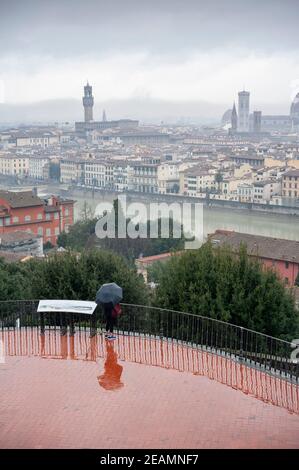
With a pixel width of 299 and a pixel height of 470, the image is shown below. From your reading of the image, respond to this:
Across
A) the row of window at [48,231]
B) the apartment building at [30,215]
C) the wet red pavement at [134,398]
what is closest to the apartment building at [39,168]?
the apartment building at [30,215]

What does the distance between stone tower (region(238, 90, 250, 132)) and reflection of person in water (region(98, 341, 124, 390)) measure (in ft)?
119

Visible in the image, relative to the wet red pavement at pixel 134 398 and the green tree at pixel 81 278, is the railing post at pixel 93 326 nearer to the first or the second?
the wet red pavement at pixel 134 398

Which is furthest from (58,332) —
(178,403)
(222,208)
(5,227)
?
(222,208)

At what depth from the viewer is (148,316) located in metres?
2.44

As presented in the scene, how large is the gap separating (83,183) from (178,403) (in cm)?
1899

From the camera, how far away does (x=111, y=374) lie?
1.97 meters

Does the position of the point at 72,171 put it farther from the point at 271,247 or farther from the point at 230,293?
the point at 230,293

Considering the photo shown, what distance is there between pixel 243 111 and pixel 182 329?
37.9 meters

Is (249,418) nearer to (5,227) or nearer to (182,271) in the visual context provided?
(182,271)

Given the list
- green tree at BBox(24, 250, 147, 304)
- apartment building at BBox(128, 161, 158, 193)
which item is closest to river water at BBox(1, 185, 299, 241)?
apartment building at BBox(128, 161, 158, 193)

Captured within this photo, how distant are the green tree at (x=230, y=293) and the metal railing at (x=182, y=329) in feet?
1.50

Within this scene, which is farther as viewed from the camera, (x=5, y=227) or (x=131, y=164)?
(x=131, y=164)

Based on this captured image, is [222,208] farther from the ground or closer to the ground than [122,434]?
closer to the ground

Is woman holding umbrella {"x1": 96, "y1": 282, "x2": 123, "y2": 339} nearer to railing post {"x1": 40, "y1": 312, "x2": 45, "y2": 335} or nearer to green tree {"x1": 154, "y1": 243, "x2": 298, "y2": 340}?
railing post {"x1": 40, "y1": 312, "x2": 45, "y2": 335}
